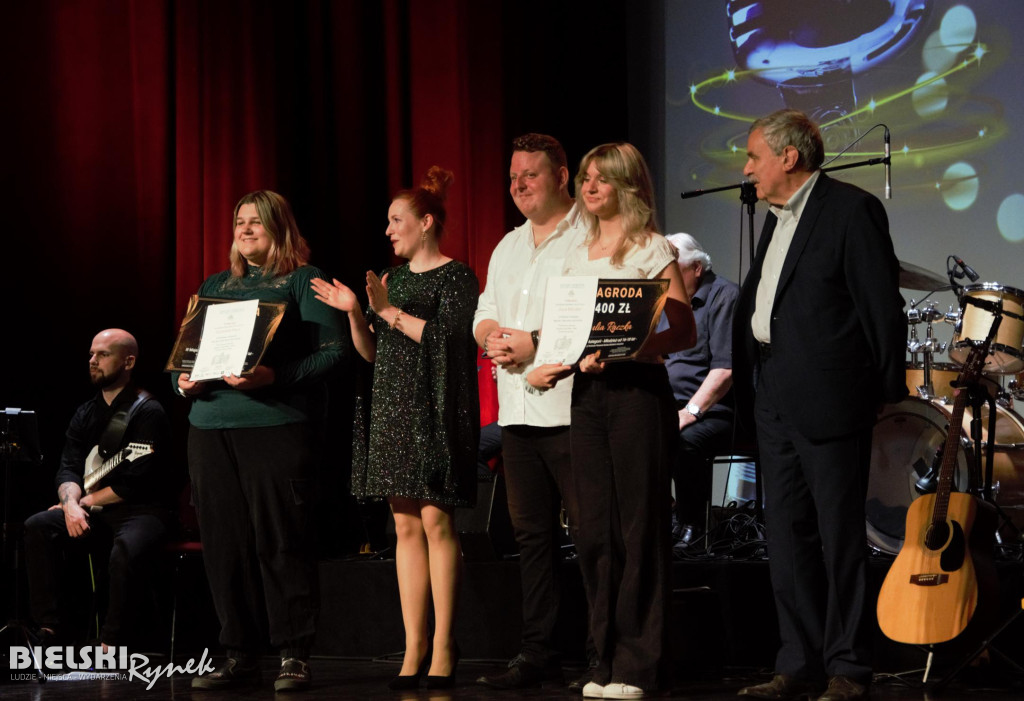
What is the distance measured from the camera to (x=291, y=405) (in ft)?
11.7

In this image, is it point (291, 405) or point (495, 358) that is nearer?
point (495, 358)

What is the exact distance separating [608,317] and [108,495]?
2.78m

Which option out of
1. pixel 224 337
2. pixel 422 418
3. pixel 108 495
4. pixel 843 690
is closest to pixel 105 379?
pixel 108 495

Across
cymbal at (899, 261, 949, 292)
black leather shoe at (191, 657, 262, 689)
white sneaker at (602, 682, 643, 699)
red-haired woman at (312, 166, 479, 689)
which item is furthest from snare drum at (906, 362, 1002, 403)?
black leather shoe at (191, 657, 262, 689)

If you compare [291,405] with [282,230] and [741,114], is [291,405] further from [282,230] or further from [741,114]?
[741,114]

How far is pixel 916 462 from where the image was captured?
4.81 metres

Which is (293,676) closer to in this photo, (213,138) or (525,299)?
(525,299)

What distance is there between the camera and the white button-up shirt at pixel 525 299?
3291 mm

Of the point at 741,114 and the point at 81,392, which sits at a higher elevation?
the point at 741,114

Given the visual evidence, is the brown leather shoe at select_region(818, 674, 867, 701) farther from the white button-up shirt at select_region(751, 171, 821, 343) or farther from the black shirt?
the black shirt

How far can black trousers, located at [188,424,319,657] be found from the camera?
11.4ft

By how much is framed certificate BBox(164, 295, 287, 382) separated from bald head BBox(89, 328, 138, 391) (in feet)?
4.95

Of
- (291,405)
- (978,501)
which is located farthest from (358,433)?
(978,501)

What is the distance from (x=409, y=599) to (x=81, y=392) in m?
2.75
